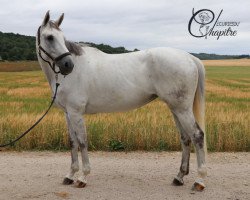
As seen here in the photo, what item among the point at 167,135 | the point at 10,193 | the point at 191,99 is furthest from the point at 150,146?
the point at 10,193

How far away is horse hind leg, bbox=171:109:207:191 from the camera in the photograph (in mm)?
5945

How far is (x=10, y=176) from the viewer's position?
6.89 metres

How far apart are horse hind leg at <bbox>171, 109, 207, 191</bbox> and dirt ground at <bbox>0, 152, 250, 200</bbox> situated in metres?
0.23

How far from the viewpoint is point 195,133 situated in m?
5.96

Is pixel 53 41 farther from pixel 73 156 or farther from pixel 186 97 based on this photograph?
pixel 186 97

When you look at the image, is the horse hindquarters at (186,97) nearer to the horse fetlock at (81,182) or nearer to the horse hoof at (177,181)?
the horse hoof at (177,181)

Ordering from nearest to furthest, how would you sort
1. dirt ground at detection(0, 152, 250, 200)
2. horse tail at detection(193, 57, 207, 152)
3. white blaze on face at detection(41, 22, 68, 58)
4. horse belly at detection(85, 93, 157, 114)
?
white blaze on face at detection(41, 22, 68, 58) < dirt ground at detection(0, 152, 250, 200) < horse belly at detection(85, 93, 157, 114) < horse tail at detection(193, 57, 207, 152)

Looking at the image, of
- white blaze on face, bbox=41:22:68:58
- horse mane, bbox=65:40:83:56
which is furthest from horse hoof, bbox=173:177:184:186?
white blaze on face, bbox=41:22:68:58

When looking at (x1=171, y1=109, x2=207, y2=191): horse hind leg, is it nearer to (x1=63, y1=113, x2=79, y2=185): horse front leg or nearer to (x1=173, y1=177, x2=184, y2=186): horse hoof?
(x1=173, y1=177, x2=184, y2=186): horse hoof

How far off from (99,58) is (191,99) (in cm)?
165

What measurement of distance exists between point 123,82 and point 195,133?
4.56 feet

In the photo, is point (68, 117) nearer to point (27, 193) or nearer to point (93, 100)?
point (93, 100)

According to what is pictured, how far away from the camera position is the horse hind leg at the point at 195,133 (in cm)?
595

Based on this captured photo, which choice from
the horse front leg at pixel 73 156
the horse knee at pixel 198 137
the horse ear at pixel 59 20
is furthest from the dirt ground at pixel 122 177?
the horse ear at pixel 59 20
